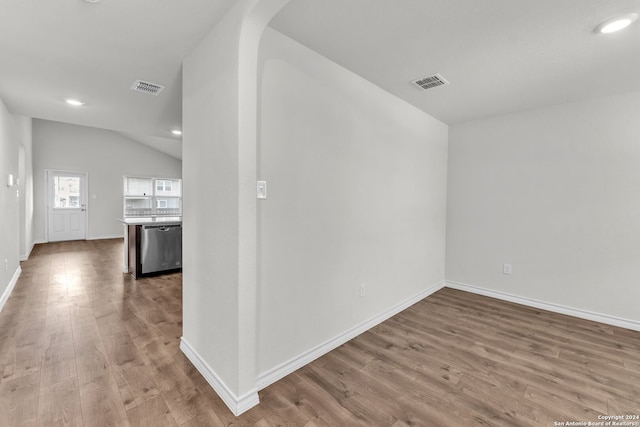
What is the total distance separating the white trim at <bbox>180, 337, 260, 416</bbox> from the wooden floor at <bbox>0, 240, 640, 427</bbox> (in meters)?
0.04

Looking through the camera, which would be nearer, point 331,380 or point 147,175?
point 331,380

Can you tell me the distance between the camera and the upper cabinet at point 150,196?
9.11 m

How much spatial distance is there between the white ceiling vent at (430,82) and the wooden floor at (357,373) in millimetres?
2446

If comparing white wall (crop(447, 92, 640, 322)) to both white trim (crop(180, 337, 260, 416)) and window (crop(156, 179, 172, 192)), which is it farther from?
window (crop(156, 179, 172, 192))

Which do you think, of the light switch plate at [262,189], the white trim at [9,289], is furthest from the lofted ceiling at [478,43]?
the white trim at [9,289]

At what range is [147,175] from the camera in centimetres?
945

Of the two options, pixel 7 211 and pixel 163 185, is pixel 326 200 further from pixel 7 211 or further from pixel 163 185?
pixel 163 185

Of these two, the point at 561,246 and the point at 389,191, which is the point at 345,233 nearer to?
the point at 389,191

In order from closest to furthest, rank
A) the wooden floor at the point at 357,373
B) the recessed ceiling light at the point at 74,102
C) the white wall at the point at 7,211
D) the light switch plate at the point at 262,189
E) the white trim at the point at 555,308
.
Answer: the wooden floor at the point at 357,373, the light switch plate at the point at 262,189, the white trim at the point at 555,308, the recessed ceiling light at the point at 74,102, the white wall at the point at 7,211

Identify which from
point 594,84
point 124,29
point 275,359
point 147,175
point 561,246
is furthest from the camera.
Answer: point 147,175

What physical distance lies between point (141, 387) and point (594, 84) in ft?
15.3

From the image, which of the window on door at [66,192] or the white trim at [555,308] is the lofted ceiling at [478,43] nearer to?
the white trim at [555,308]

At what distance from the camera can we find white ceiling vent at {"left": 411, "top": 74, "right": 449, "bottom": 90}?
8.57 feet

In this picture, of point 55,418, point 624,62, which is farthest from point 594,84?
point 55,418
